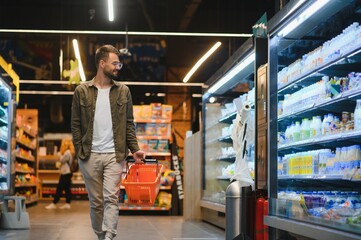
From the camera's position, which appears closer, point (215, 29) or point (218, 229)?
point (218, 229)

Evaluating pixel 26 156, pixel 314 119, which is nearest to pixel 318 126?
pixel 314 119

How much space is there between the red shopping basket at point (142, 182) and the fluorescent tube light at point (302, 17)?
5.48 ft

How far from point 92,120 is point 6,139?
5584mm

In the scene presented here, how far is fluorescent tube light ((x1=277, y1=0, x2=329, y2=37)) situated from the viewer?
5285 millimetres

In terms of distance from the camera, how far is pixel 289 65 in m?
6.43

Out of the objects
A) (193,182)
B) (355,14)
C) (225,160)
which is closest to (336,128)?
A: (355,14)

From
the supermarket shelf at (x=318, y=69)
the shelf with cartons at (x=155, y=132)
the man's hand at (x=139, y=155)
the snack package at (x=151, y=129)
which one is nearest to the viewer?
the supermarket shelf at (x=318, y=69)

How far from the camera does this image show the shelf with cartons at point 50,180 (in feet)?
74.4

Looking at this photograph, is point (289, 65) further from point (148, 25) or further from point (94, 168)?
point (148, 25)

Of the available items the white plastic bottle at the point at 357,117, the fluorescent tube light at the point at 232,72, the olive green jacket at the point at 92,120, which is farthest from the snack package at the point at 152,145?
the white plastic bottle at the point at 357,117

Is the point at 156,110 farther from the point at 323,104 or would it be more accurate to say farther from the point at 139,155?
the point at 139,155

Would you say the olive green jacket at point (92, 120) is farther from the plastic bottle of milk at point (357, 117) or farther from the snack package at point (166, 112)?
the snack package at point (166, 112)

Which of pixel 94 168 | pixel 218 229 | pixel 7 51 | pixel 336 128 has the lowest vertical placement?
pixel 218 229

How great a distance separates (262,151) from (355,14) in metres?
1.54
